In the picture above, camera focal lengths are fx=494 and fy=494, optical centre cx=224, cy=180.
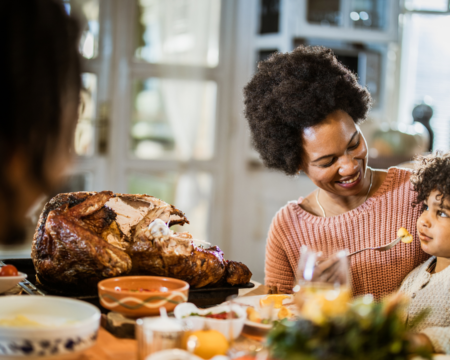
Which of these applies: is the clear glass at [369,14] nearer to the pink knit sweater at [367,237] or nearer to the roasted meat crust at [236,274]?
the pink knit sweater at [367,237]

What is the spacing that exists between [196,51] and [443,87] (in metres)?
1.81

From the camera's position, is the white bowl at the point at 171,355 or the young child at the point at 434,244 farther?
the young child at the point at 434,244

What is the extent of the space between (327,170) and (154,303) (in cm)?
74

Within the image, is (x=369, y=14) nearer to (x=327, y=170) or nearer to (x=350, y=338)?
(x=327, y=170)

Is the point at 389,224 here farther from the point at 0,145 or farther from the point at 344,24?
the point at 344,24

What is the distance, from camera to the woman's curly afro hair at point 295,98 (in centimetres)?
148

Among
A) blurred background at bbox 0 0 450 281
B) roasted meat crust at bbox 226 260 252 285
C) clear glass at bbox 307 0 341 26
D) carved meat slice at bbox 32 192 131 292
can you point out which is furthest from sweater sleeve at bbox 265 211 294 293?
clear glass at bbox 307 0 341 26

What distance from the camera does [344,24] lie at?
3180 mm

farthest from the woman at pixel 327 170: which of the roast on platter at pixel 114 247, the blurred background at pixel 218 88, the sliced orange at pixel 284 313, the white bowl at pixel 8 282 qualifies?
the blurred background at pixel 218 88

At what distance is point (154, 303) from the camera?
946 mm

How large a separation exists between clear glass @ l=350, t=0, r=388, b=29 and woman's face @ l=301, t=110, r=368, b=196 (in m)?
1.96

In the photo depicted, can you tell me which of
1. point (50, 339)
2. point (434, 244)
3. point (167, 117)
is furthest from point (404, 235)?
point (167, 117)

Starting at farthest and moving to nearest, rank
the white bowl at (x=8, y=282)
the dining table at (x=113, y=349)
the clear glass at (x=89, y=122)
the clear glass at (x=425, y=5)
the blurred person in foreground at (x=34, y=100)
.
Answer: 1. the clear glass at (x=425, y=5)
2. the clear glass at (x=89, y=122)
3. the white bowl at (x=8, y=282)
4. the dining table at (x=113, y=349)
5. the blurred person in foreground at (x=34, y=100)

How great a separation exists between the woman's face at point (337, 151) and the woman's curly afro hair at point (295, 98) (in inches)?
1.2
